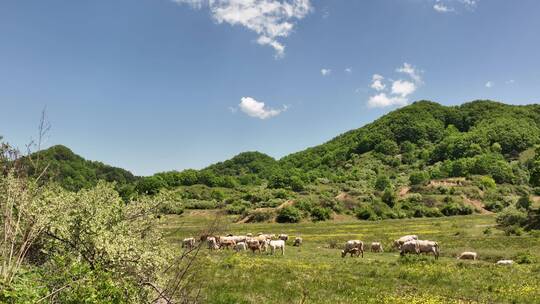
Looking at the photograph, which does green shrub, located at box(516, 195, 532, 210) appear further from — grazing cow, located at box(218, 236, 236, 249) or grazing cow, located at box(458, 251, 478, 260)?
grazing cow, located at box(218, 236, 236, 249)

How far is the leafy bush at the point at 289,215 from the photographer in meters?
92.8

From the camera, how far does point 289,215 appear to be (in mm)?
93500

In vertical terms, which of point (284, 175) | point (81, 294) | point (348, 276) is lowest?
point (348, 276)

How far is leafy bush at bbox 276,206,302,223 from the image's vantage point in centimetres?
9281

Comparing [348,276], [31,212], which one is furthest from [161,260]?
[348,276]

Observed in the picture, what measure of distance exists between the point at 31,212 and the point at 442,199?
104284 mm

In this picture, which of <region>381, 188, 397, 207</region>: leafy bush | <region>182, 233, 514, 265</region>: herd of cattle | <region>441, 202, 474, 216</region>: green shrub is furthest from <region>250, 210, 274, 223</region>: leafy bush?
<region>182, 233, 514, 265</region>: herd of cattle

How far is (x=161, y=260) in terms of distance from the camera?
546 inches

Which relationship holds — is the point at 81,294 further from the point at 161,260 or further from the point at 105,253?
the point at 161,260

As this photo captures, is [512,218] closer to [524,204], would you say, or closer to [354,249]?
[524,204]

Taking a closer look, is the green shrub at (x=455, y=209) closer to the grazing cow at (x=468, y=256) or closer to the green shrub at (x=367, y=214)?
the green shrub at (x=367, y=214)

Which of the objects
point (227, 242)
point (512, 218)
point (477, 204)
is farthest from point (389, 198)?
point (227, 242)

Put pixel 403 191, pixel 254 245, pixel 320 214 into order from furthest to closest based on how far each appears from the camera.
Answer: pixel 403 191
pixel 320 214
pixel 254 245

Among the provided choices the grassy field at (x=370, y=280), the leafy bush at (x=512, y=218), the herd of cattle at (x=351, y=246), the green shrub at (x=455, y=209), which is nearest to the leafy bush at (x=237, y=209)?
the green shrub at (x=455, y=209)
